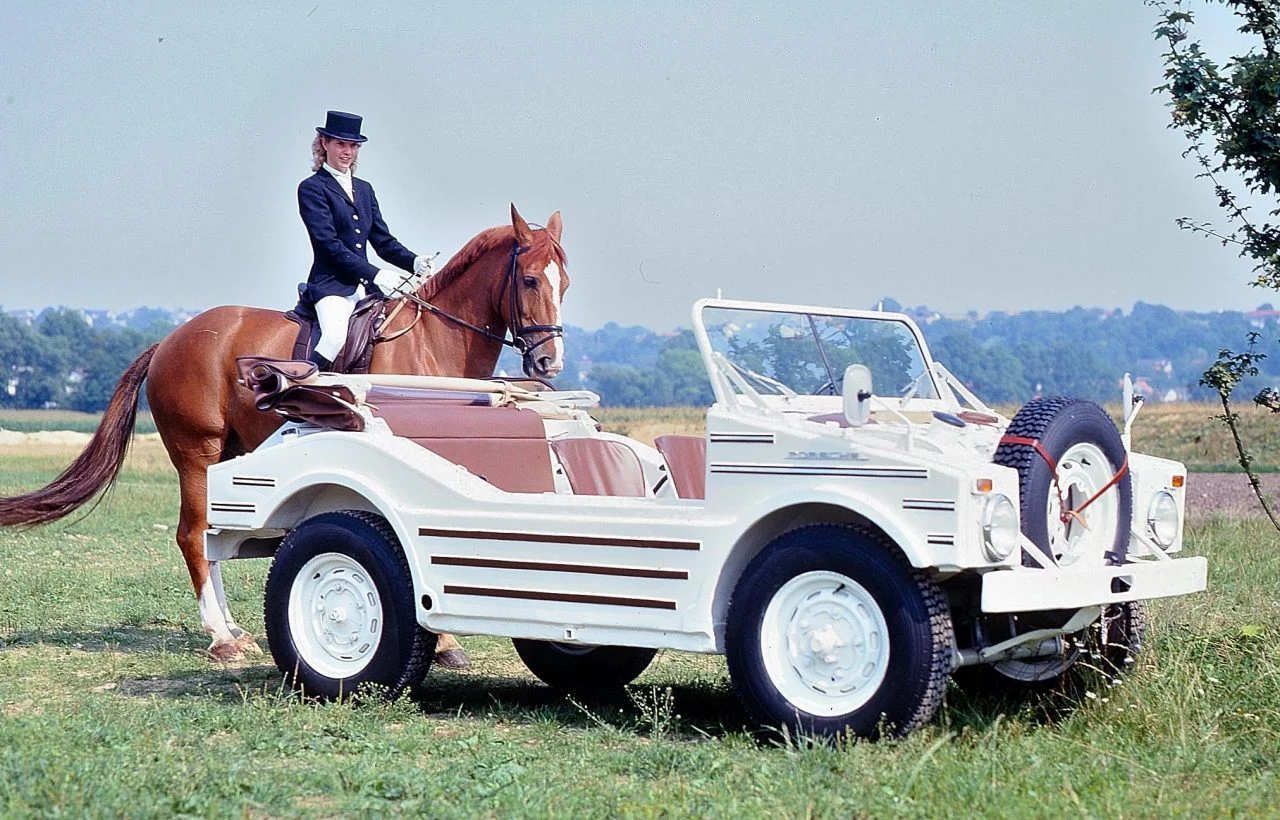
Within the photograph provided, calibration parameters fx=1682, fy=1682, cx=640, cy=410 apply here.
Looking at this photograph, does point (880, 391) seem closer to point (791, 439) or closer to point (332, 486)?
point (791, 439)

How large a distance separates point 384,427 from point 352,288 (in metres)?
2.95

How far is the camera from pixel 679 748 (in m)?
6.30

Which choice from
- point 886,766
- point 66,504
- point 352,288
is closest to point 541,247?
point 352,288

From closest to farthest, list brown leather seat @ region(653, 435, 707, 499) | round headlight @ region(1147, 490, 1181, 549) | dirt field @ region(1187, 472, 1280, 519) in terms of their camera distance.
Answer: round headlight @ region(1147, 490, 1181, 549) → brown leather seat @ region(653, 435, 707, 499) → dirt field @ region(1187, 472, 1280, 519)

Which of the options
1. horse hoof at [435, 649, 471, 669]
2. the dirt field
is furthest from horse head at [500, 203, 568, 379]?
→ the dirt field

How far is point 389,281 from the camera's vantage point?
35.6ft

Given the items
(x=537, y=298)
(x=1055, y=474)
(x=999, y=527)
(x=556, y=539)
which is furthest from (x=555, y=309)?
A: (x=999, y=527)

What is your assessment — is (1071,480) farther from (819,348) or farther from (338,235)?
(338,235)

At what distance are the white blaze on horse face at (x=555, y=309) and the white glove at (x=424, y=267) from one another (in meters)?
1.04

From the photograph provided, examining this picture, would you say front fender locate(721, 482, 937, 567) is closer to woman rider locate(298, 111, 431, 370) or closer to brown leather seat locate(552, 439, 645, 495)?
brown leather seat locate(552, 439, 645, 495)

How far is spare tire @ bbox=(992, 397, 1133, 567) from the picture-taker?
246 inches

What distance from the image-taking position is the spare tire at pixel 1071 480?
246 inches

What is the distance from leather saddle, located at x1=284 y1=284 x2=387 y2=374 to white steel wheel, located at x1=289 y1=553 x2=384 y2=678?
109 inches

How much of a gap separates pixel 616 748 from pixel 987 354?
45.3 metres
